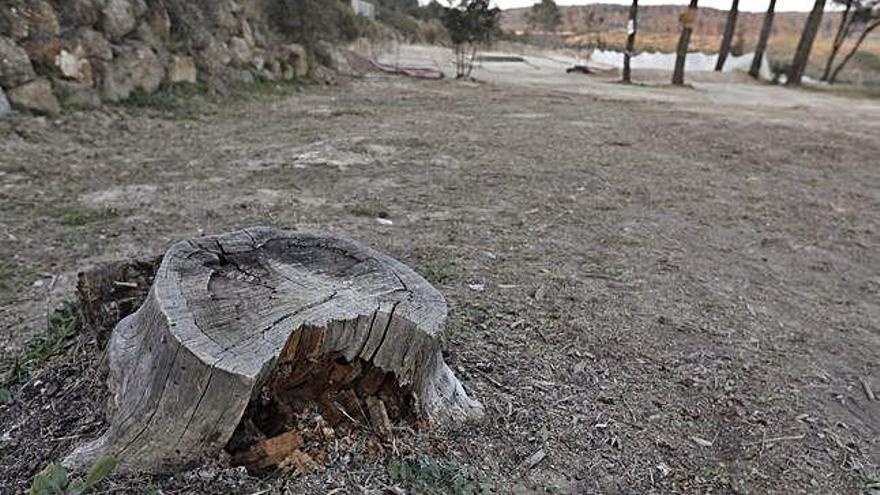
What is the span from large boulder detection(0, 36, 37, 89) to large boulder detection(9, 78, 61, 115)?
58mm

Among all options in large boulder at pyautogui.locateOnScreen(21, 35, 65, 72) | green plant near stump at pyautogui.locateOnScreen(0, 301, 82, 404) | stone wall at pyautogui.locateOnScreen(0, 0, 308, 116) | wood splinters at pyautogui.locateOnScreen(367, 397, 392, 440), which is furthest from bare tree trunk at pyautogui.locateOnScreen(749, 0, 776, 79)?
green plant near stump at pyautogui.locateOnScreen(0, 301, 82, 404)

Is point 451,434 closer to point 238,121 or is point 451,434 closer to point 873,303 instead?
point 873,303

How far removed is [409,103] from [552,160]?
13.9 feet

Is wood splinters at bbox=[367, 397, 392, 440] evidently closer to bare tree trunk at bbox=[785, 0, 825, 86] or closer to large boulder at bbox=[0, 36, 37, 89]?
large boulder at bbox=[0, 36, 37, 89]

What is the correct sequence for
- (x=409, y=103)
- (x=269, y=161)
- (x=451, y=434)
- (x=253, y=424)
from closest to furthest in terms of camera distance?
1. (x=253, y=424)
2. (x=451, y=434)
3. (x=269, y=161)
4. (x=409, y=103)

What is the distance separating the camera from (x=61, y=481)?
1.11 m

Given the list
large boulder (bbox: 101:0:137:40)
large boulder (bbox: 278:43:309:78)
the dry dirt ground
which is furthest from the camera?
large boulder (bbox: 278:43:309:78)

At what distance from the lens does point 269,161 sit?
195 inches

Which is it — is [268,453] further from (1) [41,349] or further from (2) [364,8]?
(2) [364,8]

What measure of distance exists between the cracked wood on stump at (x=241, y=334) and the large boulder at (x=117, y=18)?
629 cm

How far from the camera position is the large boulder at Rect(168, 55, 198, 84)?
23.8 feet

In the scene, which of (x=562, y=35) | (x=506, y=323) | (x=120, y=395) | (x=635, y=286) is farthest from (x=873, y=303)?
(x=562, y=35)

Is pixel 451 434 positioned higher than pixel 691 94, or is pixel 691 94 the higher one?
pixel 451 434

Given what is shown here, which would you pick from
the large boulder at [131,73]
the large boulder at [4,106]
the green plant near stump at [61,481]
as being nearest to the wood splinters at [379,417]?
the green plant near stump at [61,481]
